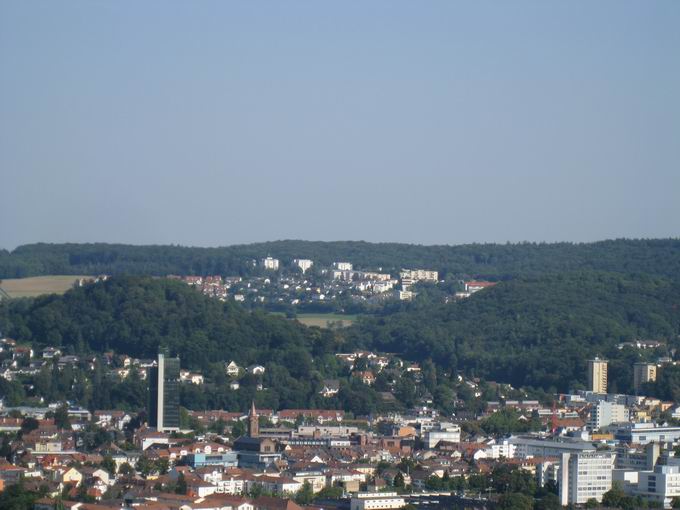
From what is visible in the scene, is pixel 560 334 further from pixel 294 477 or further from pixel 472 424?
pixel 294 477

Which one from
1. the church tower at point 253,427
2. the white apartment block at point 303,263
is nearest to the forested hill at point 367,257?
the white apartment block at point 303,263

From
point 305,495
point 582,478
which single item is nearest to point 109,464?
point 305,495

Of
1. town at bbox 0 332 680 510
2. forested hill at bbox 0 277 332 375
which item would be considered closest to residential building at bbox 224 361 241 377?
town at bbox 0 332 680 510

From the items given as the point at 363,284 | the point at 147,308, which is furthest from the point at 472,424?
the point at 363,284

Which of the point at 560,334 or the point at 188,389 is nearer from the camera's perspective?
the point at 188,389

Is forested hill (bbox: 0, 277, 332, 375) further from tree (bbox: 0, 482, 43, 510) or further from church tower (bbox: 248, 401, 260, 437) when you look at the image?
tree (bbox: 0, 482, 43, 510)

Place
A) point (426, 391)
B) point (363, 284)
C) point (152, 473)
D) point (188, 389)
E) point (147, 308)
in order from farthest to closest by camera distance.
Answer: point (363, 284), point (147, 308), point (426, 391), point (188, 389), point (152, 473)

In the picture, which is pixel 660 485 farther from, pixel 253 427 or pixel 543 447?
pixel 253 427
